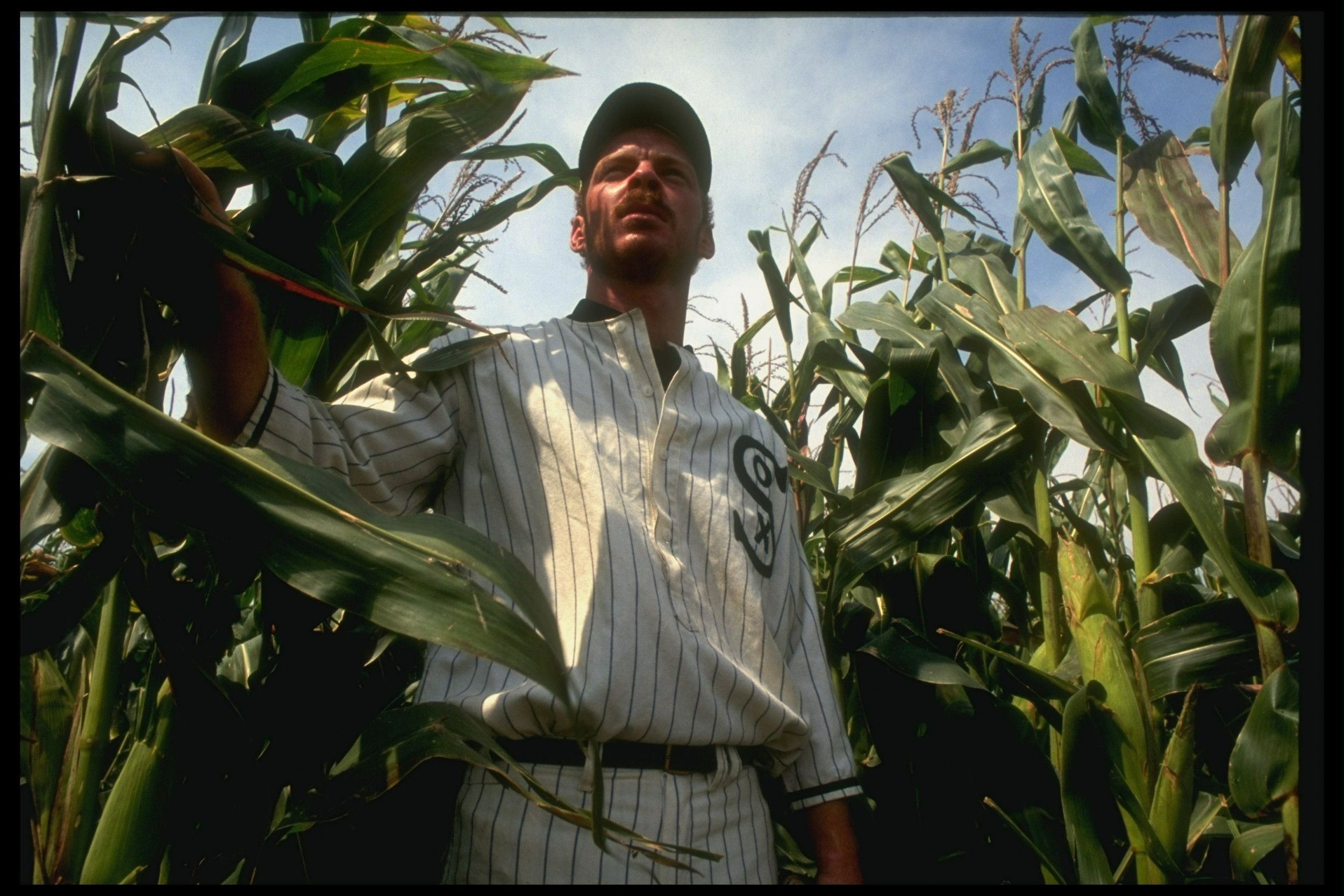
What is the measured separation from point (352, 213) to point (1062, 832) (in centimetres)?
116

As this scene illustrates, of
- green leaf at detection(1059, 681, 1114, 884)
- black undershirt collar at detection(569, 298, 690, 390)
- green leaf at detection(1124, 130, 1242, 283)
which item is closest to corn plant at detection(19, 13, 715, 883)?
black undershirt collar at detection(569, 298, 690, 390)

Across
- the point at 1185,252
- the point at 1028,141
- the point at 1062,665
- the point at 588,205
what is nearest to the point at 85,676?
the point at 588,205

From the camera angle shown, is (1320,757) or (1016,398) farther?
(1016,398)

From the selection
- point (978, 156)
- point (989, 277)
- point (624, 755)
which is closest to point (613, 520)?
point (624, 755)

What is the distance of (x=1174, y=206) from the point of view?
1.12 meters

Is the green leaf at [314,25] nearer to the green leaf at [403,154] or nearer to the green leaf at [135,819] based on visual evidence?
the green leaf at [403,154]

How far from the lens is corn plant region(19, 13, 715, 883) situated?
54cm

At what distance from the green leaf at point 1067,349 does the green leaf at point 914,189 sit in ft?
1.15

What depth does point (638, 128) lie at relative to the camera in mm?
1250

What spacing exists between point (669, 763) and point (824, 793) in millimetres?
249

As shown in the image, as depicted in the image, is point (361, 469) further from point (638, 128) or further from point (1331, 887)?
point (1331, 887)

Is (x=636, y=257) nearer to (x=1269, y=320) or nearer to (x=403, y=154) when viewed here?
(x=403, y=154)

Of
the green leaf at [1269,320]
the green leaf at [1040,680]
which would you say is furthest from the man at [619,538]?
the green leaf at [1269,320]

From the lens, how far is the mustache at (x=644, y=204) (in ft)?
3.80
